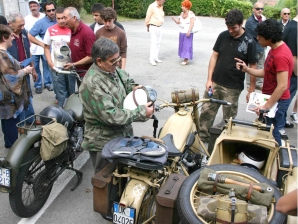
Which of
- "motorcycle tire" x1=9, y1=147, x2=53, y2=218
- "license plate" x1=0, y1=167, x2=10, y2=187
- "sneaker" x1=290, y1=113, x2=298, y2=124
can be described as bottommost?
"sneaker" x1=290, y1=113, x2=298, y2=124

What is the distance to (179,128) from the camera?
347 cm

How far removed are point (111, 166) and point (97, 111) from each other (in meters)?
0.49

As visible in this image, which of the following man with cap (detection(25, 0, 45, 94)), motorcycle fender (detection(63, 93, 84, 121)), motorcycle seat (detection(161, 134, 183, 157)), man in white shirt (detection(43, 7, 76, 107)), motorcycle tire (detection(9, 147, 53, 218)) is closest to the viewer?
motorcycle seat (detection(161, 134, 183, 157))

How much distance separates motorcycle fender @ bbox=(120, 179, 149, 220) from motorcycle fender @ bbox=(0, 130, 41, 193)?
1.07 metres

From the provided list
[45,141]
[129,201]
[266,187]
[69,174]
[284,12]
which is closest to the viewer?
[266,187]

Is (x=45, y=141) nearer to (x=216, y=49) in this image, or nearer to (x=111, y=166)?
(x=111, y=166)

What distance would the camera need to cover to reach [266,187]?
2262mm

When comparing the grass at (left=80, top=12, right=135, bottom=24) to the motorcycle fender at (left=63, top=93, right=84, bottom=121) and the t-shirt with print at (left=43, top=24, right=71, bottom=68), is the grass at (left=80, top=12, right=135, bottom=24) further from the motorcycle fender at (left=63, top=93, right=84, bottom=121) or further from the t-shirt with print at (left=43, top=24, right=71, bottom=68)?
the motorcycle fender at (left=63, top=93, right=84, bottom=121)

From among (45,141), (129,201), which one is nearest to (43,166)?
(45,141)

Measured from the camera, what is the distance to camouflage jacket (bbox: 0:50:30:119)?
12.5 ft

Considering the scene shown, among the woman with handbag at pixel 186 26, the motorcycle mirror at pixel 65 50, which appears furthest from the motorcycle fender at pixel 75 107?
the woman with handbag at pixel 186 26

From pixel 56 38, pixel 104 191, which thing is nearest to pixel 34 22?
pixel 56 38

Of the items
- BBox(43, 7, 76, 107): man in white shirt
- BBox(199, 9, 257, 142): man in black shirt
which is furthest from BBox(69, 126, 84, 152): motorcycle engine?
BBox(199, 9, 257, 142): man in black shirt

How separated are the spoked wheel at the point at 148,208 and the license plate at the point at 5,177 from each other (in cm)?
124
